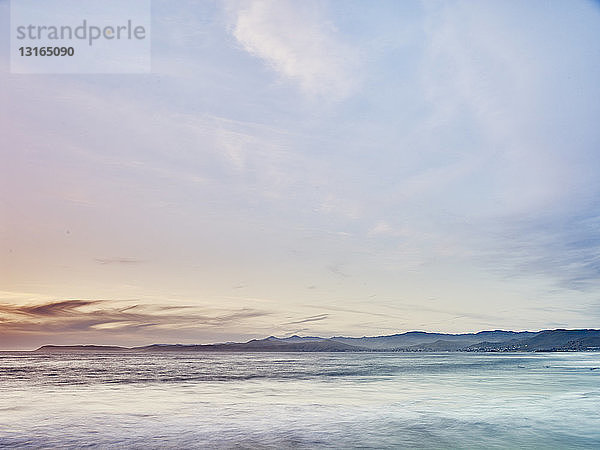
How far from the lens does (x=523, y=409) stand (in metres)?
22.3

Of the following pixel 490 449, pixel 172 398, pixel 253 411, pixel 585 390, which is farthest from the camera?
pixel 585 390

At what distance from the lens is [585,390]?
31516mm

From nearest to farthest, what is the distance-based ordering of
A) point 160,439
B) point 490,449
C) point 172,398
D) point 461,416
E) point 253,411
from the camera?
point 490,449 → point 160,439 → point 461,416 → point 253,411 → point 172,398

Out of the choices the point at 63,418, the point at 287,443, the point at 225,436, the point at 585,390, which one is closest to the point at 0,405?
the point at 63,418

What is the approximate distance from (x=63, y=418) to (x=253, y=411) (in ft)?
25.3

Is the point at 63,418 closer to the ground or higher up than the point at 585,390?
higher up

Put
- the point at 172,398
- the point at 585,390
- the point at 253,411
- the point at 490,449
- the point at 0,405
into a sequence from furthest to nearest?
the point at 585,390 → the point at 172,398 → the point at 0,405 → the point at 253,411 → the point at 490,449

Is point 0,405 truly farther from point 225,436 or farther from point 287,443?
point 287,443

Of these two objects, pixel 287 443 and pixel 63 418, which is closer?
pixel 287 443

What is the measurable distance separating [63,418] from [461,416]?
52.6 feet

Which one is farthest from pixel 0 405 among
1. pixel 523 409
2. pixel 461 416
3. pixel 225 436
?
pixel 523 409

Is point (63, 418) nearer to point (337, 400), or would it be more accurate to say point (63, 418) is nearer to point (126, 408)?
point (126, 408)

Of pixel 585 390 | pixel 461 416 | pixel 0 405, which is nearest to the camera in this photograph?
pixel 461 416

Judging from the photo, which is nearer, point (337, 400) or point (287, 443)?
point (287, 443)
